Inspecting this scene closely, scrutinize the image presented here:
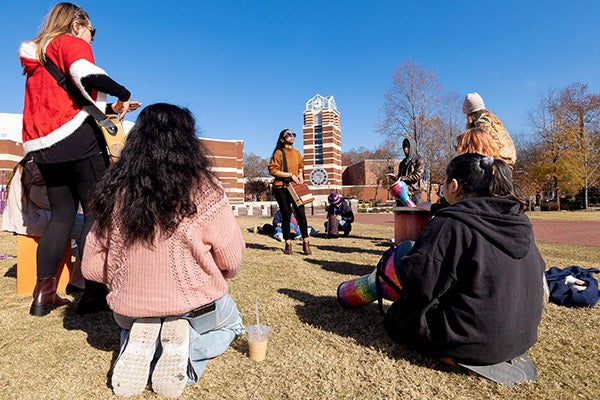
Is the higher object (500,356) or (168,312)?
(168,312)

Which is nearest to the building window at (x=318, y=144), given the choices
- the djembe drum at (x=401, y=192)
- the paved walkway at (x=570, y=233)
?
the paved walkway at (x=570, y=233)

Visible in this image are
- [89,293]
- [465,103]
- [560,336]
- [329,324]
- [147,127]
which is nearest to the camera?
[147,127]

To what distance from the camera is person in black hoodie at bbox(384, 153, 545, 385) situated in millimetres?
1438

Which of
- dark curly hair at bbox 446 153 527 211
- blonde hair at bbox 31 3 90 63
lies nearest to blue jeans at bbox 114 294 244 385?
dark curly hair at bbox 446 153 527 211

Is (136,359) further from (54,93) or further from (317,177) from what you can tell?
(317,177)

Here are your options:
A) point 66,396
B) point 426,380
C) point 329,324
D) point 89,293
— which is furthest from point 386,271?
point 89,293

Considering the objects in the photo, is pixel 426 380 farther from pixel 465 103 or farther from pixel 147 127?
pixel 465 103

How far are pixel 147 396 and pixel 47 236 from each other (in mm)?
1534

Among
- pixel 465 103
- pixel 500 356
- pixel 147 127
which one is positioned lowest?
pixel 500 356

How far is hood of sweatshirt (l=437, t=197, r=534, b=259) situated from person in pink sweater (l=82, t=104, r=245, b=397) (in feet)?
3.38

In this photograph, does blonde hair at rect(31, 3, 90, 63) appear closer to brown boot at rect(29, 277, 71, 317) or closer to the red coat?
the red coat

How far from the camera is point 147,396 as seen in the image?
1.42m

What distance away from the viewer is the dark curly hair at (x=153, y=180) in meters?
1.43

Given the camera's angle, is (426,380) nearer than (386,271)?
Yes
